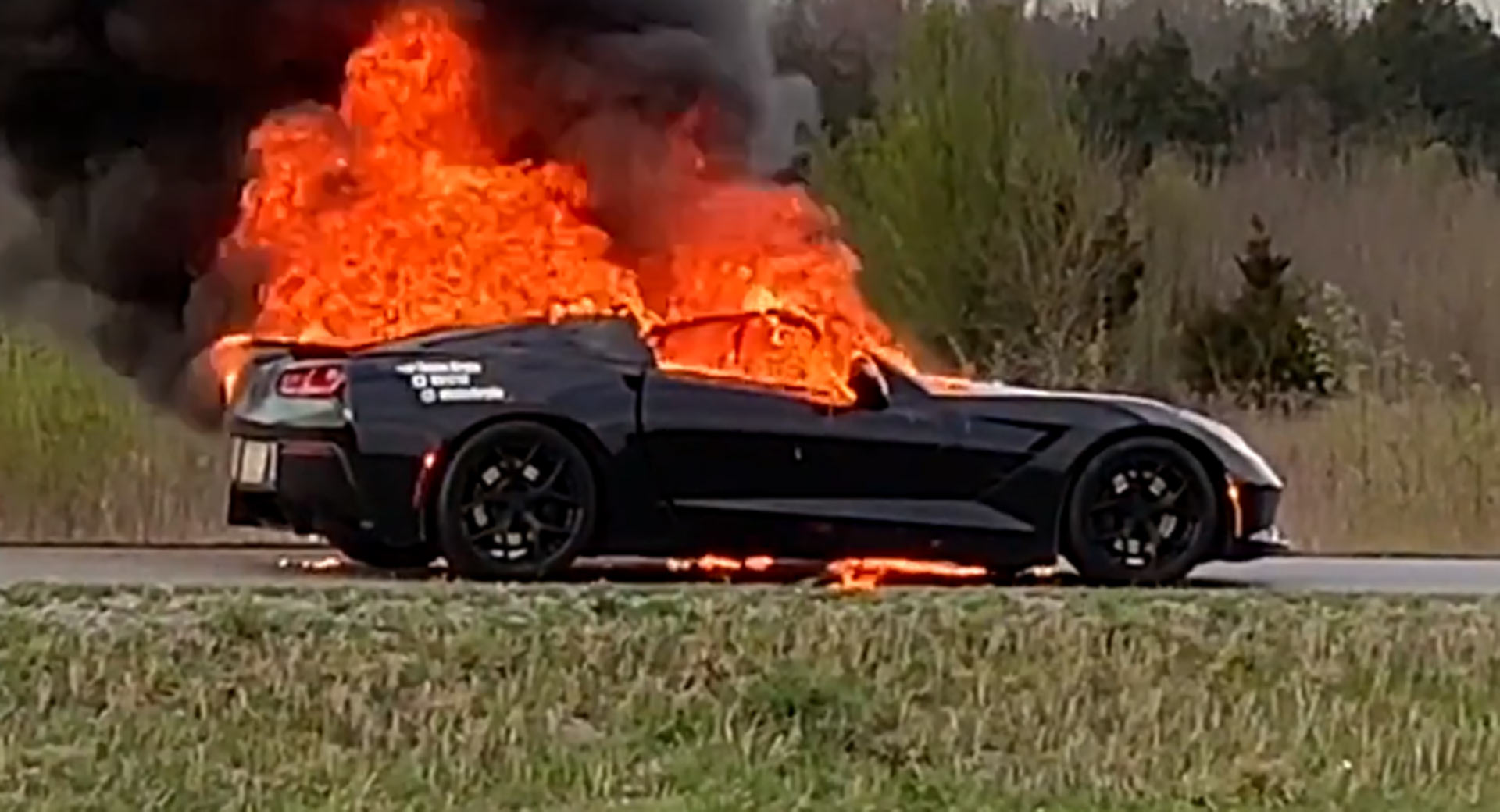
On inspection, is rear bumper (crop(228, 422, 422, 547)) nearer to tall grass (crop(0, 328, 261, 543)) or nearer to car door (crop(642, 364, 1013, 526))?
car door (crop(642, 364, 1013, 526))

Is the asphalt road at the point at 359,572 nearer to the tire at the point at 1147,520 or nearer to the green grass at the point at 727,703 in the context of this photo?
the tire at the point at 1147,520

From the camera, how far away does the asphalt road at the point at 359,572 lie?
1125 centimetres

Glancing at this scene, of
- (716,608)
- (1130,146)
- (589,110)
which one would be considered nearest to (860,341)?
(716,608)

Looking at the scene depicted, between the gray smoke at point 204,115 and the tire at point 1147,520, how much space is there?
414 cm

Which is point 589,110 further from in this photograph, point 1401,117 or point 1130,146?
point 1401,117

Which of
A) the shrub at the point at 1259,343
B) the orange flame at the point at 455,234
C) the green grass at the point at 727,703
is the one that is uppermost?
the shrub at the point at 1259,343

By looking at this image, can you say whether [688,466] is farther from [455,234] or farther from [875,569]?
[455,234]

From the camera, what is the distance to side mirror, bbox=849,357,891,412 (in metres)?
11.4

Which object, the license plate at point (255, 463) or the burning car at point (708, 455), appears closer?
the burning car at point (708, 455)

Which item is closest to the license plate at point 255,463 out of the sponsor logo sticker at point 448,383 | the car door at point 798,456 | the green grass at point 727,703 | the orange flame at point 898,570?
the sponsor logo sticker at point 448,383

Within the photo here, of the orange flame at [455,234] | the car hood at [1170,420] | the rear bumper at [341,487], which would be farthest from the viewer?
the orange flame at [455,234]

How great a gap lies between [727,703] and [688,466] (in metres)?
2.27

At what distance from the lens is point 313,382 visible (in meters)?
11.2

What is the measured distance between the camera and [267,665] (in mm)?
9062
